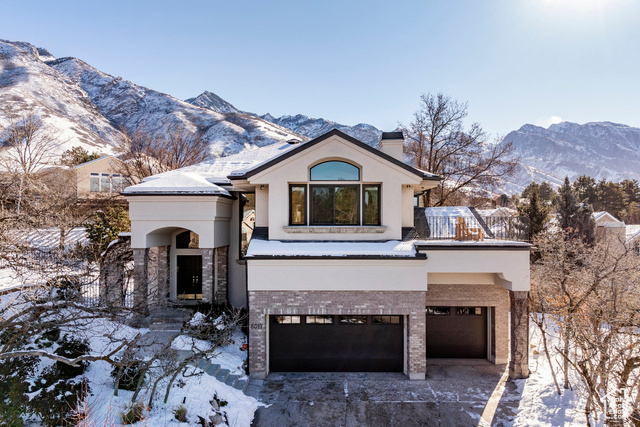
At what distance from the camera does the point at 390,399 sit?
906 cm

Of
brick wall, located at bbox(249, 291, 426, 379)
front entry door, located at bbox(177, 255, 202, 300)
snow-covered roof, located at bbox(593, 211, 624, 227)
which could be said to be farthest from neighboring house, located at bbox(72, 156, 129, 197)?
snow-covered roof, located at bbox(593, 211, 624, 227)

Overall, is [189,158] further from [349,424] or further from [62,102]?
[62,102]

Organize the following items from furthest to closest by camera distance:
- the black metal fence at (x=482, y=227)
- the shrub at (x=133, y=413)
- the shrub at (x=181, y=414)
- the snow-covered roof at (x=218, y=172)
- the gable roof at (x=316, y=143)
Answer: the black metal fence at (x=482, y=227)
the snow-covered roof at (x=218, y=172)
the gable roof at (x=316, y=143)
the shrub at (x=181, y=414)
the shrub at (x=133, y=413)

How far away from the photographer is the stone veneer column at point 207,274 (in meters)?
12.9

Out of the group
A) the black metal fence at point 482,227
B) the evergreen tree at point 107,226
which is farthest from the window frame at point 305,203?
the evergreen tree at point 107,226

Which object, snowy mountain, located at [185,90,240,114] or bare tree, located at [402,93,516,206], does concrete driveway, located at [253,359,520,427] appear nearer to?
bare tree, located at [402,93,516,206]

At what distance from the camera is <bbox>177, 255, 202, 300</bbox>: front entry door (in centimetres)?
1505

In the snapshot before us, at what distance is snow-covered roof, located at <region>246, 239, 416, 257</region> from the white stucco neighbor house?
0.06 m

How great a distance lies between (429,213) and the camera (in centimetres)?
1302

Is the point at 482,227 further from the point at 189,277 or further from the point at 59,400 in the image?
the point at 59,400

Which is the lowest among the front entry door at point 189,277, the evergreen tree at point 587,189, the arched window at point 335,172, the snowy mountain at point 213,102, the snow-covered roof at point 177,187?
the front entry door at point 189,277

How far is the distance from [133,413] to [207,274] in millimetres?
6304

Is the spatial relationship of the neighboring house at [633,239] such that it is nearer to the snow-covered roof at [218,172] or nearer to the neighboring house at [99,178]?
the snow-covered roof at [218,172]

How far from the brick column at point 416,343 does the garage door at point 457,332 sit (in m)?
2.07
